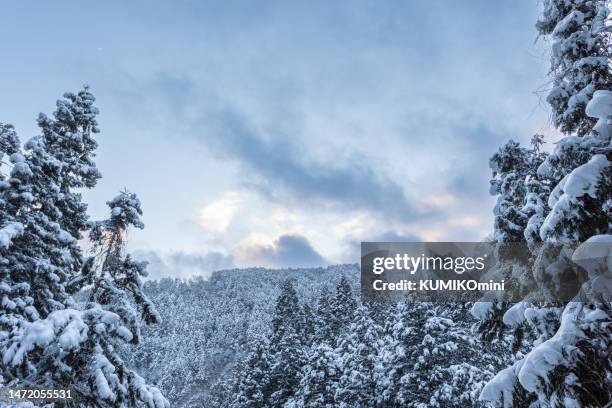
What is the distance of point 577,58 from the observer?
828 cm

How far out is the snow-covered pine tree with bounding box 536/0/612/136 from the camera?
770 cm

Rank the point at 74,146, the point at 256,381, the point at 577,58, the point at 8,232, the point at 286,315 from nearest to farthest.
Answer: the point at 577,58, the point at 8,232, the point at 74,146, the point at 256,381, the point at 286,315

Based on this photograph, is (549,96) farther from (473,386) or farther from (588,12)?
(473,386)

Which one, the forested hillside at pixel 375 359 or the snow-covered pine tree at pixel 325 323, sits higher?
the snow-covered pine tree at pixel 325 323

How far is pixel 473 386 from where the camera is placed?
853 inches

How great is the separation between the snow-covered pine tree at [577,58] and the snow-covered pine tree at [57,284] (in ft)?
35.6

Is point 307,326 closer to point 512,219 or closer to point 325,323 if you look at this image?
point 325,323

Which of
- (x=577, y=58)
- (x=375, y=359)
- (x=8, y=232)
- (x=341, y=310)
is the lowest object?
(x=375, y=359)

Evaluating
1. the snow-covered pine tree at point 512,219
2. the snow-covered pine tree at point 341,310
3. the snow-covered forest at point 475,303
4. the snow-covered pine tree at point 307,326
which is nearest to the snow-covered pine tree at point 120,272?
the snow-covered forest at point 475,303

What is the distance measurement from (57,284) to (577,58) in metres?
14.8

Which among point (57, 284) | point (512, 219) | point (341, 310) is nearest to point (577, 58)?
point (512, 219)

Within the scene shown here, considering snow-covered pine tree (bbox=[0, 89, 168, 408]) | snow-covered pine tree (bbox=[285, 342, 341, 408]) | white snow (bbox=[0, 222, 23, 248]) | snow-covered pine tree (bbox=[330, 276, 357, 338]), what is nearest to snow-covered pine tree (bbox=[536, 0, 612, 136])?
snow-covered pine tree (bbox=[0, 89, 168, 408])

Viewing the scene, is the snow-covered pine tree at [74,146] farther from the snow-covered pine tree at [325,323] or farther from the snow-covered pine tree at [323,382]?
the snow-covered pine tree at [325,323]

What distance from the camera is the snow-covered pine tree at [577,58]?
7699mm
